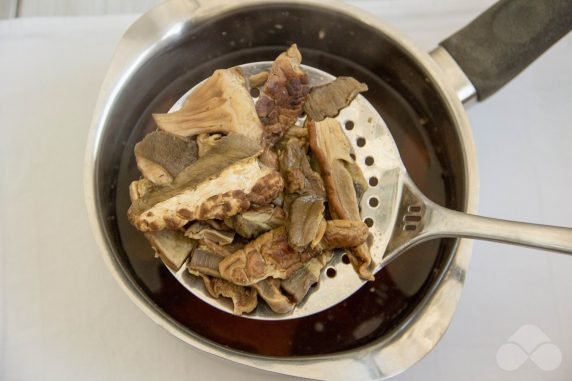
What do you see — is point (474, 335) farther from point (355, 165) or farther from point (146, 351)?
point (146, 351)

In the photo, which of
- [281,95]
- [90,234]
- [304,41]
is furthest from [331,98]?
[90,234]

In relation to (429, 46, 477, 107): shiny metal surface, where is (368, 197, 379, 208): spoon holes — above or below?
below

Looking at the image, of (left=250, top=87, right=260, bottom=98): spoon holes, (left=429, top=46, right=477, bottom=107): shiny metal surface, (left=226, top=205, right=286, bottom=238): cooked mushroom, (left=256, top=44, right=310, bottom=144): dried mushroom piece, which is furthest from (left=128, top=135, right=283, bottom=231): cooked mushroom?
(left=429, top=46, right=477, bottom=107): shiny metal surface

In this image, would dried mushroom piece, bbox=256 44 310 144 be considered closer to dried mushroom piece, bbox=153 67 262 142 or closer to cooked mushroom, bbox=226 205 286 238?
dried mushroom piece, bbox=153 67 262 142

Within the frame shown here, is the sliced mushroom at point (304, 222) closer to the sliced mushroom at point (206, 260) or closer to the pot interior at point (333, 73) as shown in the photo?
the sliced mushroom at point (206, 260)

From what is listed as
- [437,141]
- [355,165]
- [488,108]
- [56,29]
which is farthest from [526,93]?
[56,29]

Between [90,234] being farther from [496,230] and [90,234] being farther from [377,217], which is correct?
[496,230]

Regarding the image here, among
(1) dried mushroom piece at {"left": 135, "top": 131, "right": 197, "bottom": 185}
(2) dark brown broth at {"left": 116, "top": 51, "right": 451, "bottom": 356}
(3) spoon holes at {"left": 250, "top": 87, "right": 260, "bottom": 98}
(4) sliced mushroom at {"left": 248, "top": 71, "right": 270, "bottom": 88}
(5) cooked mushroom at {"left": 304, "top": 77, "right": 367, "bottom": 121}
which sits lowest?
(2) dark brown broth at {"left": 116, "top": 51, "right": 451, "bottom": 356}
